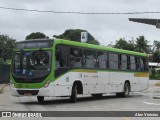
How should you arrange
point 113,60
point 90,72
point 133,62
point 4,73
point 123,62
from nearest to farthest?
point 90,72 < point 113,60 < point 123,62 < point 133,62 < point 4,73

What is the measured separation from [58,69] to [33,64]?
1.19m

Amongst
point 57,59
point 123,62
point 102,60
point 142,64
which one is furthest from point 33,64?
point 142,64

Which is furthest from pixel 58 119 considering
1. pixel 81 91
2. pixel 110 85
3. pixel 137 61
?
pixel 137 61

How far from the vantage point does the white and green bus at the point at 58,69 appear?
822 inches

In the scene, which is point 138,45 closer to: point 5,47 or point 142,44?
point 142,44

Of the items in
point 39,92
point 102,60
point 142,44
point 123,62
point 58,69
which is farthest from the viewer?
point 142,44

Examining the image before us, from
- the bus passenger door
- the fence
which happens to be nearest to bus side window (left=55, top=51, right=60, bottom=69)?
the bus passenger door

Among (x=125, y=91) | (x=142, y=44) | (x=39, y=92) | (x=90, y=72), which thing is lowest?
(x=125, y=91)

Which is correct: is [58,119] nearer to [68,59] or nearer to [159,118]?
[159,118]

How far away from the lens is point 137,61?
31.0 m

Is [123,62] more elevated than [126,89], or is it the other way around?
[123,62]

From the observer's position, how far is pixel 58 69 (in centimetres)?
2125

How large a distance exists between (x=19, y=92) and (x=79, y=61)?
3663 mm

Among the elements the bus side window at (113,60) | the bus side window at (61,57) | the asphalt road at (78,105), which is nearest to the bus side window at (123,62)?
the bus side window at (113,60)
